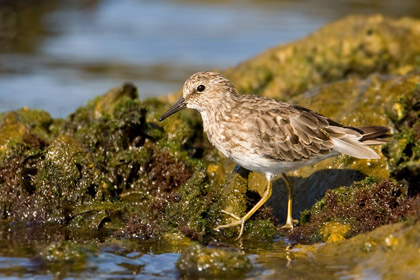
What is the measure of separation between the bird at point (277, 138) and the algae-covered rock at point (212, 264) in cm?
131

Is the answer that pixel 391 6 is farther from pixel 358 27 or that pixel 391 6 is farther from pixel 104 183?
pixel 104 183

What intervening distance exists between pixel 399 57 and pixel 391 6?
9.70 meters

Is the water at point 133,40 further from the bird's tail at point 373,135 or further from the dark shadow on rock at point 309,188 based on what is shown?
the bird's tail at point 373,135

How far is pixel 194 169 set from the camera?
924 cm

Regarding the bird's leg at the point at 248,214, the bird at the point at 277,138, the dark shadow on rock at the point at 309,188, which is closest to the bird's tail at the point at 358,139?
the bird at the point at 277,138

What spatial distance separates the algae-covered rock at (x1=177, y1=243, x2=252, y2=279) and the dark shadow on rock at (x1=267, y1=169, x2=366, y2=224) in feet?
7.19

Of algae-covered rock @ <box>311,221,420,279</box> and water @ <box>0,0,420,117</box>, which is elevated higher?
water @ <box>0,0,420,117</box>

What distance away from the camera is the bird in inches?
317

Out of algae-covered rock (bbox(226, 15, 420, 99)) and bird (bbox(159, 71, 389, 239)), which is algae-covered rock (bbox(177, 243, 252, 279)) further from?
algae-covered rock (bbox(226, 15, 420, 99))

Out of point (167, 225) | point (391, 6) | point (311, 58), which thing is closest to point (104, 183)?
point (167, 225)

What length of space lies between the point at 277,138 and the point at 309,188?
3.95 feet

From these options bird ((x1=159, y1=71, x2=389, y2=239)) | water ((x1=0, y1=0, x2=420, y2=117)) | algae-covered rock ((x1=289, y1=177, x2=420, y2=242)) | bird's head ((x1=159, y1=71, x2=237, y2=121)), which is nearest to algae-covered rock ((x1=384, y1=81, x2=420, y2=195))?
algae-covered rock ((x1=289, y1=177, x2=420, y2=242))

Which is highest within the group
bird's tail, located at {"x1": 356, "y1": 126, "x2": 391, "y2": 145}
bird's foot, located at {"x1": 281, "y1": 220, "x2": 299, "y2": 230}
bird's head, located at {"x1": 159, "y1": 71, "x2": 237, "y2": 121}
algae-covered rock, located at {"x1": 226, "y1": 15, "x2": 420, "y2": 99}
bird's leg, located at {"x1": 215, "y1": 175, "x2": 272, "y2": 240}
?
algae-covered rock, located at {"x1": 226, "y1": 15, "x2": 420, "y2": 99}

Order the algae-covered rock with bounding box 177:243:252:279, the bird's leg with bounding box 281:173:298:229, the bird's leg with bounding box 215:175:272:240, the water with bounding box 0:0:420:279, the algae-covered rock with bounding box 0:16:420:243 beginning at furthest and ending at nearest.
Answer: the water with bounding box 0:0:420:279 < the bird's leg with bounding box 281:173:298:229 < the bird's leg with bounding box 215:175:272:240 < the algae-covered rock with bounding box 0:16:420:243 < the algae-covered rock with bounding box 177:243:252:279
